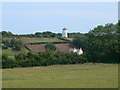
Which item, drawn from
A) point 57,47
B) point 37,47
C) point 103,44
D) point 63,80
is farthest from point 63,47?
point 63,80

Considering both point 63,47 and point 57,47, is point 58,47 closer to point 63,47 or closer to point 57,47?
point 57,47

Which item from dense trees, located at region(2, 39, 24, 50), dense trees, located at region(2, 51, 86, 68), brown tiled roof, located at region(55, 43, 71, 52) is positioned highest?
dense trees, located at region(2, 39, 24, 50)

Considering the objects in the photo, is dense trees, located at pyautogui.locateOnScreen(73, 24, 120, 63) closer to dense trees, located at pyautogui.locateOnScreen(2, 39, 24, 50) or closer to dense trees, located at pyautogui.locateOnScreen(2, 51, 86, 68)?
dense trees, located at pyautogui.locateOnScreen(2, 51, 86, 68)

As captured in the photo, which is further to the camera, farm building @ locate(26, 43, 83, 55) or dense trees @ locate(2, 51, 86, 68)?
farm building @ locate(26, 43, 83, 55)

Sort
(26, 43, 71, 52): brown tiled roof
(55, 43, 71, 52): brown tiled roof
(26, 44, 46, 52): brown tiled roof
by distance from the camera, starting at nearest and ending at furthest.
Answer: (26, 44, 46, 52): brown tiled roof → (26, 43, 71, 52): brown tiled roof → (55, 43, 71, 52): brown tiled roof

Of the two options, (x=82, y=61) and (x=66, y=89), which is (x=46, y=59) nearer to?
(x=82, y=61)

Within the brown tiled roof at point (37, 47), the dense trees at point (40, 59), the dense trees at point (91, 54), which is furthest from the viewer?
the brown tiled roof at point (37, 47)

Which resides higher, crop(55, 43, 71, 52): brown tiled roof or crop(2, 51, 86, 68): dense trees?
crop(55, 43, 71, 52): brown tiled roof

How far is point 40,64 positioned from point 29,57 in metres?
2.17

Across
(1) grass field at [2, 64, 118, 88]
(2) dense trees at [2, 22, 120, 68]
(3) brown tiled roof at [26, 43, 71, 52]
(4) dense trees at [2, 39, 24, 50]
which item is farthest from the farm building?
(1) grass field at [2, 64, 118, 88]

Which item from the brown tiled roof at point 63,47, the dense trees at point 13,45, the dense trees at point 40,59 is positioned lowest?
the dense trees at point 40,59

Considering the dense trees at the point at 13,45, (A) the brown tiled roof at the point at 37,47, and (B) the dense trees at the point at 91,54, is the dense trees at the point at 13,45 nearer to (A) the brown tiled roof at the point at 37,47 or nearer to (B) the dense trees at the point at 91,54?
(A) the brown tiled roof at the point at 37,47

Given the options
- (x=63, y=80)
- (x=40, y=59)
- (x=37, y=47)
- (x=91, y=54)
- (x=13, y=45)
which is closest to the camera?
(x=63, y=80)

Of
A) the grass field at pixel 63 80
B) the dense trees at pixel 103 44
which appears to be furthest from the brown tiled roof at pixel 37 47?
the grass field at pixel 63 80
